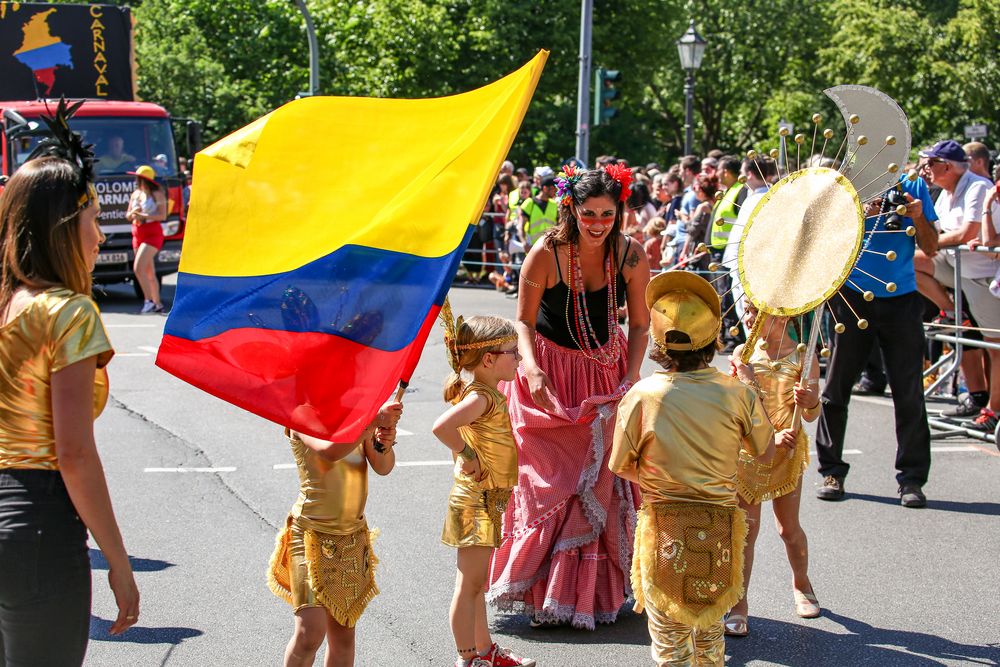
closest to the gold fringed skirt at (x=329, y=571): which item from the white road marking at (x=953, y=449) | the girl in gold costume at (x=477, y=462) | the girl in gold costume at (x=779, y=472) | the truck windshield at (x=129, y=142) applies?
the girl in gold costume at (x=477, y=462)

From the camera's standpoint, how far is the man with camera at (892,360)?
22.6ft

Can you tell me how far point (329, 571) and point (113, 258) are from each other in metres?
13.7

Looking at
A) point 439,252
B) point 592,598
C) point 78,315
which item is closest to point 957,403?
point 592,598

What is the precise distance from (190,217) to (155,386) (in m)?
7.42

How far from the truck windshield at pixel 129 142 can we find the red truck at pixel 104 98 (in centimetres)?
1

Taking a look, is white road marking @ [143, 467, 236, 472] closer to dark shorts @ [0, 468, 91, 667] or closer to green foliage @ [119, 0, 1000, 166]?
dark shorts @ [0, 468, 91, 667]

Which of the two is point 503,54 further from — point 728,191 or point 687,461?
point 687,461

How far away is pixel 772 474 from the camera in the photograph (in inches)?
191

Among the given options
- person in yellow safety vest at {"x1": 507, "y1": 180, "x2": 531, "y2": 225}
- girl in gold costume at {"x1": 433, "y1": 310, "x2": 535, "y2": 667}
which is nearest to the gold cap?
girl in gold costume at {"x1": 433, "y1": 310, "x2": 535, "y2": 667}

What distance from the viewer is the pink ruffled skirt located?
4980 mm

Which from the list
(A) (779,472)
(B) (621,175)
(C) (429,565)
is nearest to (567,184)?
(B) (621,175)

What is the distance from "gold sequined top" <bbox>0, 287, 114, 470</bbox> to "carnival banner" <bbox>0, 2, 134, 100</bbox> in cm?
1575

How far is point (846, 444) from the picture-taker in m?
8.41

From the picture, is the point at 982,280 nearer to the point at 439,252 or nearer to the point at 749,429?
the point at 749,429
